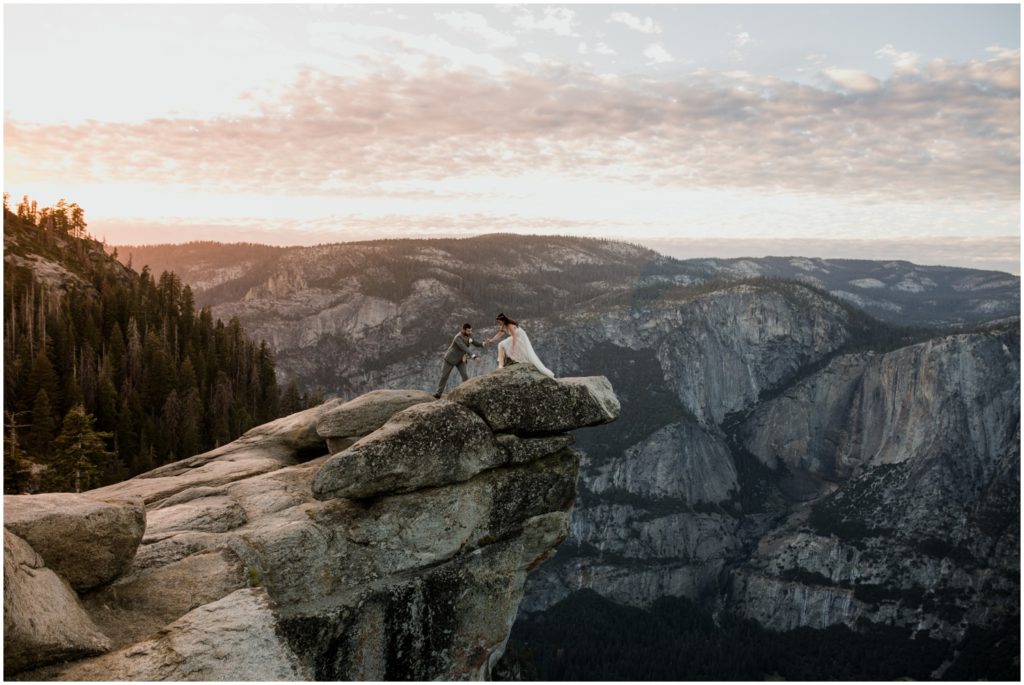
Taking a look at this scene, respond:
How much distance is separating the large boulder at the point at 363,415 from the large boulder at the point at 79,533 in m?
13.0

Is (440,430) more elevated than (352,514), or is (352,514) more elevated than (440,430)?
(440,430)

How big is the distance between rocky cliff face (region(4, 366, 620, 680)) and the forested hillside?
71.7 m

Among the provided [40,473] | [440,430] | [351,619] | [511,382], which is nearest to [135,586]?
[351,619]

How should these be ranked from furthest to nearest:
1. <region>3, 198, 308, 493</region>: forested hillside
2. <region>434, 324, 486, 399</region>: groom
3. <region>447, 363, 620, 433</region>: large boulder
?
<region>3, 198, 308, 493</region>: forested hillside, <region>434, 324, 486, 399</region>: groom, <region>447, 363, 620, 433</region>: large boulder

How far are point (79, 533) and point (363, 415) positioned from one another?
15965mm

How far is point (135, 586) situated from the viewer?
27109 mm

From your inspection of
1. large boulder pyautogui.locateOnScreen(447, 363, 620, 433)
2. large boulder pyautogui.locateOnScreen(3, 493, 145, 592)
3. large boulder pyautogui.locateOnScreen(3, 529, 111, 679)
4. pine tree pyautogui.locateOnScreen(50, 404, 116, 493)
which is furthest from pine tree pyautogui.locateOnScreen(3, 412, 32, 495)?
large boulder pyautogui.locateOnScreen(447, 363, 620, 433)

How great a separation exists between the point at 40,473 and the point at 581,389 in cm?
9251

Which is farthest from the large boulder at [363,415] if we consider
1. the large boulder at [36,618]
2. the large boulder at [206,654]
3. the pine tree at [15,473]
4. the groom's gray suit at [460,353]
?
the pine tree at [15,473]

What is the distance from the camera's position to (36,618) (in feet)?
72.2

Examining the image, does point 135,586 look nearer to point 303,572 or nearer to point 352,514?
point 303,572

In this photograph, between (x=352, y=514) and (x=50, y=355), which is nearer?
(x=352, y=514)

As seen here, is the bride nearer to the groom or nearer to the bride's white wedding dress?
the bride's white wedding dress

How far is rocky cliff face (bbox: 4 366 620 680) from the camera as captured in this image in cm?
2280
